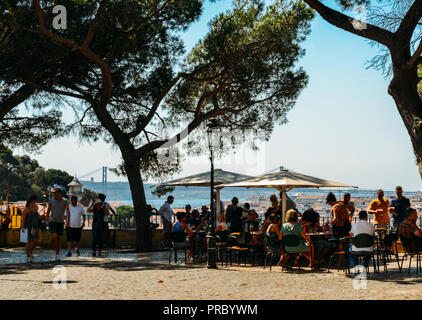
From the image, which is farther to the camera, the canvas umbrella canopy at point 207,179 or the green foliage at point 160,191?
the green foliage at point 160,191

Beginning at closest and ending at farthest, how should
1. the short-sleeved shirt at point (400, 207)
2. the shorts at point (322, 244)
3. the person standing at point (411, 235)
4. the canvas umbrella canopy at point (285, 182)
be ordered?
the person standing at point (411, 235), the shorts at point (322, 244), the canvas umbrella canopy at point (285, 182), the short-sleeved shirt at point (400, 207)

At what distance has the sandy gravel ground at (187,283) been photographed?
7.78 meters

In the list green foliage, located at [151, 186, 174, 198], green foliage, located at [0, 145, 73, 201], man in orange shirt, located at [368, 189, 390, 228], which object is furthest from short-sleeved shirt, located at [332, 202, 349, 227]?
green foliage, located at [0, 145, 73, 201]

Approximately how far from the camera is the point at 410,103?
942 cm

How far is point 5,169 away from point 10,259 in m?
62.0

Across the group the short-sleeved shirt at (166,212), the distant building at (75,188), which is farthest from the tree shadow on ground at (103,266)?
the distant building at (75,188)

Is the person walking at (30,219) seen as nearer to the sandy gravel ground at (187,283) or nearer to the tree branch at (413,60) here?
the sandy gravel ground at (187,283)

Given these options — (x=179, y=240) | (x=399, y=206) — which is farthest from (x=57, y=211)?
(x=399, y=206)

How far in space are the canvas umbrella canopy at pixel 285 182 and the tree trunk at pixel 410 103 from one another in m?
3.84

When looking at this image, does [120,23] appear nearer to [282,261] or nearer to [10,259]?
[10,259]

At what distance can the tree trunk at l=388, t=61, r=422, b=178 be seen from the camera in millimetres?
9203

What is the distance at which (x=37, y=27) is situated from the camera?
15.3m
